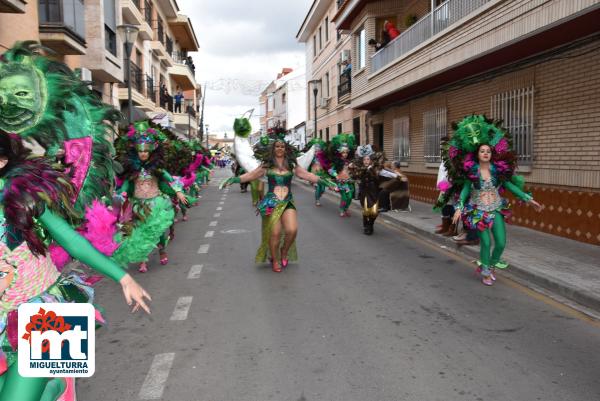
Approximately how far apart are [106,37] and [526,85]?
15764 mm

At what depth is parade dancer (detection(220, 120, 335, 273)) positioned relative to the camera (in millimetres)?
7590

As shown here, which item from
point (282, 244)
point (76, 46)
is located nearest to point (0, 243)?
point (282, 244)

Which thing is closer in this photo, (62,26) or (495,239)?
(495,239)

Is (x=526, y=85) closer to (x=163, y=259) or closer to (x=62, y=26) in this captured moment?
(x=163, y=259)

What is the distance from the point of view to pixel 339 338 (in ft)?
15.8

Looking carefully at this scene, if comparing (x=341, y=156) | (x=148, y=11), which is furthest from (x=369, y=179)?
(x=148, y=11)

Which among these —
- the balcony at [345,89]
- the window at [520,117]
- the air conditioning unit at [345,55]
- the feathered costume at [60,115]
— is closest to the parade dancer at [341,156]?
the window at [520,117]

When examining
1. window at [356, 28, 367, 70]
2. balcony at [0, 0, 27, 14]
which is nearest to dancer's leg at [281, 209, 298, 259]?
balcony at [0, 0, 27, 14]

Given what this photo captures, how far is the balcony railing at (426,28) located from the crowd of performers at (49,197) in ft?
35.5

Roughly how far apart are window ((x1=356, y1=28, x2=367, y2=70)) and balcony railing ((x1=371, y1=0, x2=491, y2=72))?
4.75 feet

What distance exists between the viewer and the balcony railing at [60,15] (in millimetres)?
14989

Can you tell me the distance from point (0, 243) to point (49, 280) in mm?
281

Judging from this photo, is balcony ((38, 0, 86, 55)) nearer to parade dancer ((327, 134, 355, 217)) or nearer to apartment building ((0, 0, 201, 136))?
apartment building ((0, 0, 201, 136))

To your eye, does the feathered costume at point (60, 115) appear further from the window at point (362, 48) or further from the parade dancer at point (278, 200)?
the window at point (362, 48)
